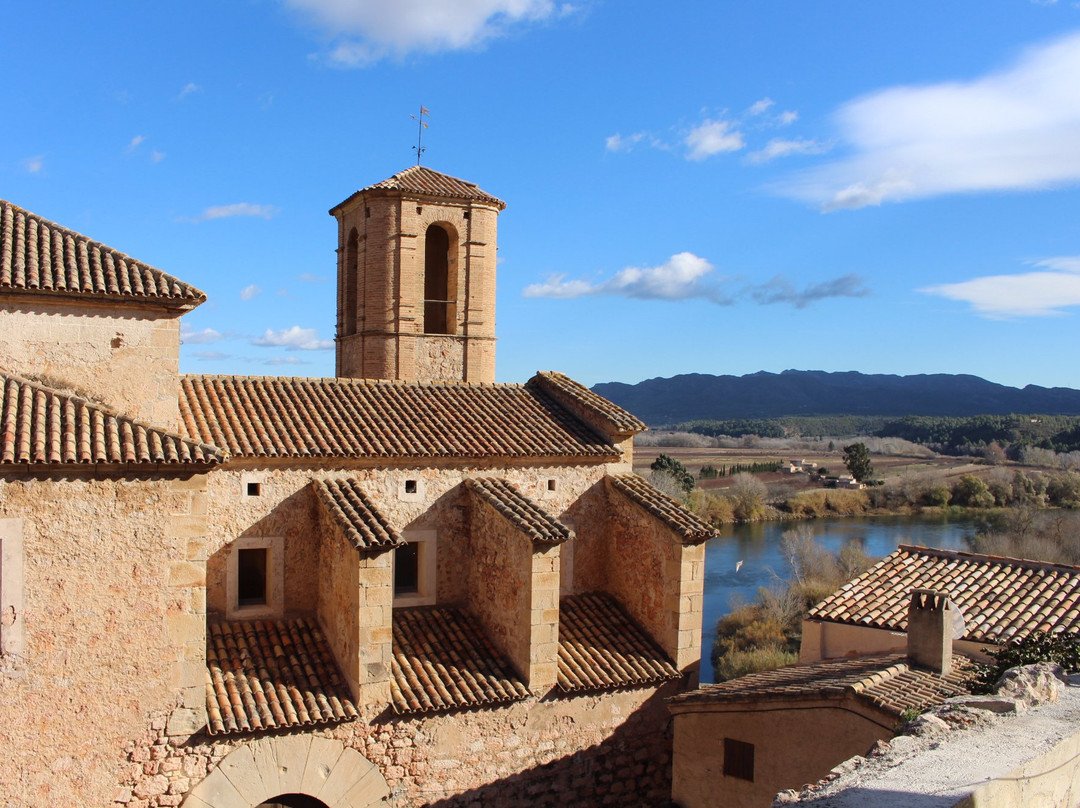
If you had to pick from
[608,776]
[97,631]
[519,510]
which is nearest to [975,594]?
[608,776]

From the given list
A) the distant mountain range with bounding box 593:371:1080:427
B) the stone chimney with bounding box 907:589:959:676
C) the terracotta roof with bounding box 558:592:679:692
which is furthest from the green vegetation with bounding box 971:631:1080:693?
the distant mountain range with bounding box 593:371:1080:427

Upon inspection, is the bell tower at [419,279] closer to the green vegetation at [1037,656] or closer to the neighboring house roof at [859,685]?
the neighboring house roof at [859,685]

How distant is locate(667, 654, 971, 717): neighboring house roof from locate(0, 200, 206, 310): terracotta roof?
21.5ft

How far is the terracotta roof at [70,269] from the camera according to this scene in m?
8.42

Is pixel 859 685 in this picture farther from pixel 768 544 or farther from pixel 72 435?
pixel 768 544

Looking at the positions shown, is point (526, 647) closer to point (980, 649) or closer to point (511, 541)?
point (511, 541)

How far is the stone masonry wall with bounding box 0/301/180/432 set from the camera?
8391 millimetres

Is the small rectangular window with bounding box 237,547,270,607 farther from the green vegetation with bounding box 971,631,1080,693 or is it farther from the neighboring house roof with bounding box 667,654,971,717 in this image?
the green vegetation with bounding box 971,631,1080,693

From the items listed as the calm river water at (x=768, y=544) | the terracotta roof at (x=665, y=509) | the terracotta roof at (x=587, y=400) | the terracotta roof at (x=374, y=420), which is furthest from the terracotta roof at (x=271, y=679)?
the calm river water at (x=768, y=544)

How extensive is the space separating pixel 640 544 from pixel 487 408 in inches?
103

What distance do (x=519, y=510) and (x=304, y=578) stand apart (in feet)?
8.06

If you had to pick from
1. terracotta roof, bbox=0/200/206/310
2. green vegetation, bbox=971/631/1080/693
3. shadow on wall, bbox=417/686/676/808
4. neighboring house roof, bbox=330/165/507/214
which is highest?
neighboring house roof, bbox=330/165/507/214

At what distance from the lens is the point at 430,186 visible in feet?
45.2

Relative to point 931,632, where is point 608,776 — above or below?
below
